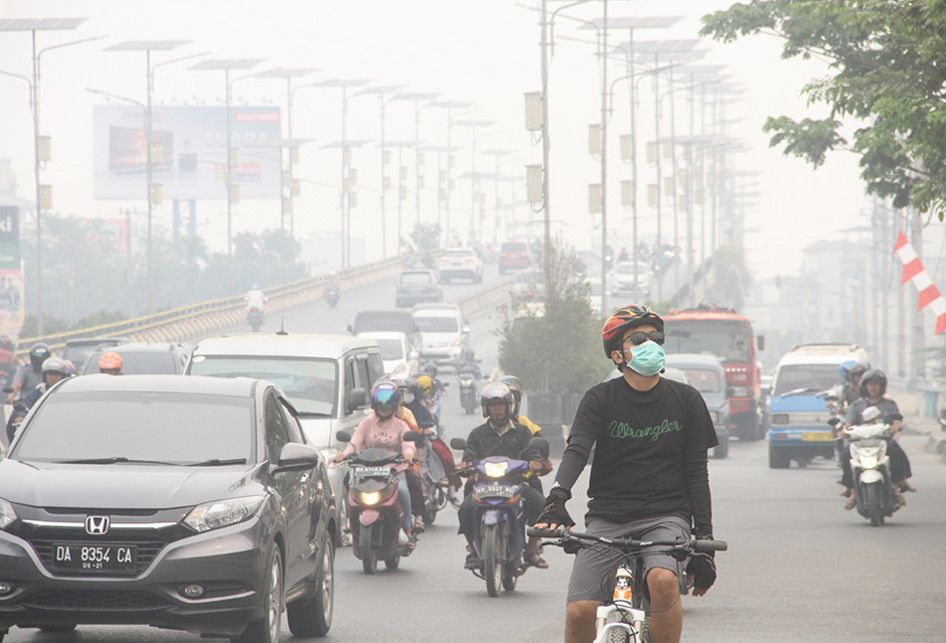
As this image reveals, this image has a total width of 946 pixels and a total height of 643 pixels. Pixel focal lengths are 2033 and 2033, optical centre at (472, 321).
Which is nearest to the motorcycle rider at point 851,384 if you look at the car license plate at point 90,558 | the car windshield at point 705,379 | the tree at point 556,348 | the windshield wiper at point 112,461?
the windshield wiper at point 112,461

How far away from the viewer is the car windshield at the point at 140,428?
1080 cm

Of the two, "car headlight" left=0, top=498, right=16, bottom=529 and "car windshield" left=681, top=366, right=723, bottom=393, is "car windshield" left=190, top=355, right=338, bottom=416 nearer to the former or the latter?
"car headlight" left=0, top=498, right=16, bottom=529

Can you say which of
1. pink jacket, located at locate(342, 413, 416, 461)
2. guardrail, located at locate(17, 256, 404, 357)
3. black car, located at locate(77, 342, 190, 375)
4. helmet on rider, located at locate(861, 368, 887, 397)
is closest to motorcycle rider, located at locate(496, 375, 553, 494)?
pink jacket, located at locate(342, 413, 416, 461)

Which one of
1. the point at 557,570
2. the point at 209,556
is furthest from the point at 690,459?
the point at 557,570

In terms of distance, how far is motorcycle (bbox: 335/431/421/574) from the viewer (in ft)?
51.5

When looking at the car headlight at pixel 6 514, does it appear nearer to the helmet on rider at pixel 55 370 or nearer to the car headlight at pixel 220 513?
the car headlight at pixel 220 513

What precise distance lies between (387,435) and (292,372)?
118 inches

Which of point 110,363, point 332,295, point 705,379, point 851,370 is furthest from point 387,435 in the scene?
point 332,295

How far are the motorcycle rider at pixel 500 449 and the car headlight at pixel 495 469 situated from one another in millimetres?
187

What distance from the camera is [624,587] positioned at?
6.89 meters

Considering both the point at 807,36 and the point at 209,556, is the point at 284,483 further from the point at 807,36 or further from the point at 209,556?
the point at 807,36

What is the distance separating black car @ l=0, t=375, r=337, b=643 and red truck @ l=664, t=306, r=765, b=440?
3740 centimetres

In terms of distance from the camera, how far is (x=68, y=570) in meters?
9.88

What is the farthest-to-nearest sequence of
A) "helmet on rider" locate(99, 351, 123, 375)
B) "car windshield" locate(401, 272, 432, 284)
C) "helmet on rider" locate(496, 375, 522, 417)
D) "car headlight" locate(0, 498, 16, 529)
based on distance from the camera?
"car windshield" locate(401, 272, 432, 284) < "helmet on rider" locate(99, 351, 123, 375) < "helmet on rider" locate(496, 375, 522, 417) < "car headlight" locate(0, 498, 16, 529)
